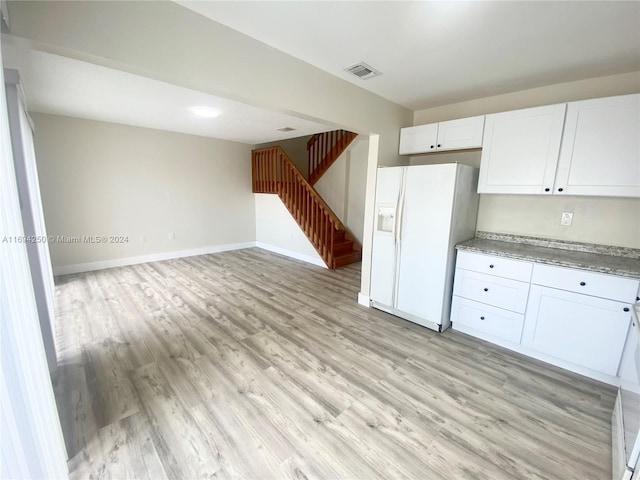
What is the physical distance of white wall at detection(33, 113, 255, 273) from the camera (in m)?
4.05

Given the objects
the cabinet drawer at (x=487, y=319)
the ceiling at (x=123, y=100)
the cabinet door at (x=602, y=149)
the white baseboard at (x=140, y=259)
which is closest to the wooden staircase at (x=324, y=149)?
the ceiling at (x=123, y=100)

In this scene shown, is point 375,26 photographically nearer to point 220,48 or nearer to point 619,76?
point 220,48

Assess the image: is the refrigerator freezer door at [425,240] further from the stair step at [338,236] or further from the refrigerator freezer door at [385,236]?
the stair step at [338,236]

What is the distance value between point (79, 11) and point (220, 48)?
74cm

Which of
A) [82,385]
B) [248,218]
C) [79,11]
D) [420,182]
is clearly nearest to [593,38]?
[420,182]

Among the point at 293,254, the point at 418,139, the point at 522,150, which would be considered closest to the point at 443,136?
the point at 418,139

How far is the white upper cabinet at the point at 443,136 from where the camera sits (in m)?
2.72

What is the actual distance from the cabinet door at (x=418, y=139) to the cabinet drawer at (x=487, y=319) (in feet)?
5.68

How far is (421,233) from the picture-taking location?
279 centimetres

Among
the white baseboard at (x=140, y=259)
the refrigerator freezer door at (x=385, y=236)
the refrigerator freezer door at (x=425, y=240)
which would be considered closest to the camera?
the refrigerator freezer door at (x=425, y=240)

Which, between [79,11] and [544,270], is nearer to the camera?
[79,11]

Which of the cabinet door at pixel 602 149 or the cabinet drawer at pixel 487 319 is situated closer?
the cabinet door at pixel 602 149

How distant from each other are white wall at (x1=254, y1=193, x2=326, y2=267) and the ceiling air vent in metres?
3.19

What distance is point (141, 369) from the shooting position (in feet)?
6.98
